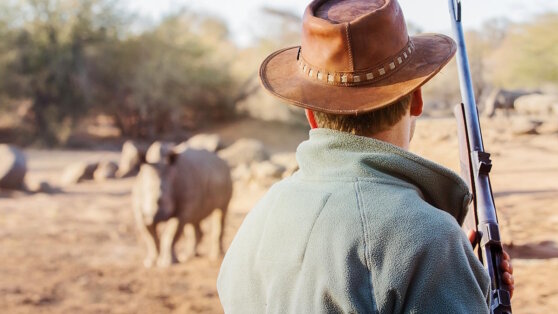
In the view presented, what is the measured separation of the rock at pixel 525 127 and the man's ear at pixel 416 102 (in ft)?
45.0

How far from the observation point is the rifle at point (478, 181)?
5.60ft

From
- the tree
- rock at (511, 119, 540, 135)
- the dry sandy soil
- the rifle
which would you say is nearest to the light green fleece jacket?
the rifle

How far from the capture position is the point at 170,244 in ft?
24.5

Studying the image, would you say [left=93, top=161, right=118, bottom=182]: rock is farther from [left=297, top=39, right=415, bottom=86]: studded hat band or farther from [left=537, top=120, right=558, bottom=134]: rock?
[left=297, top=39, right=415, bottom=86]: studded hat band

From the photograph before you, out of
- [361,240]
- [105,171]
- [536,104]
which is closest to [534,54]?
[536,104]

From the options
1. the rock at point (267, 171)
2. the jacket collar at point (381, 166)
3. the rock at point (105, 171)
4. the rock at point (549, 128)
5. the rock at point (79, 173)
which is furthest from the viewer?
the rock at point (105, 171)

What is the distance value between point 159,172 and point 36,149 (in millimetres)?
18213

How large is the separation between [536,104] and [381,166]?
17403 millimetres


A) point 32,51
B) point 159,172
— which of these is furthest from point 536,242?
point 32,51

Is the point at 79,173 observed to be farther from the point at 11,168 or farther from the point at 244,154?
the point at 244,154

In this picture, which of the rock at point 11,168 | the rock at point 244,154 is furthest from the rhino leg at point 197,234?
the rock at point 244,154

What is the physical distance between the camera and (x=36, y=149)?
2389 cm

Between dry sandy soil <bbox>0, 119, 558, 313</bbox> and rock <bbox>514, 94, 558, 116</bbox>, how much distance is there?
10.7ft

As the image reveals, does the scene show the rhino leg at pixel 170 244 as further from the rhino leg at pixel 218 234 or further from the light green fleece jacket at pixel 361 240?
the light green fleece jacket at pixel 361 240
